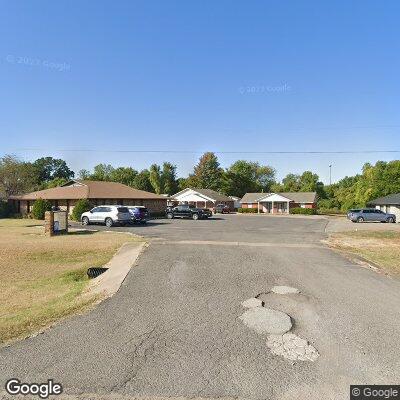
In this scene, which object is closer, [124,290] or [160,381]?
[160,381]

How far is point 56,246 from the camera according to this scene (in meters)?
18.7

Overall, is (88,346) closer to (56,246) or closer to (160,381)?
(160,381)

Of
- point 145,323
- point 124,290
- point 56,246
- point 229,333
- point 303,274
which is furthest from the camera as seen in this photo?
point 56,246

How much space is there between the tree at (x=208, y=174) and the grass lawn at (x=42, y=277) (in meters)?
72.6

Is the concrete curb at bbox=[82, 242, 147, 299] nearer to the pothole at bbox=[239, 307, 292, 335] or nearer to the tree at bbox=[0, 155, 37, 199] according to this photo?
the pothole at bbox=[239, 307, 292, 335]

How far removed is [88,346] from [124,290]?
3339 millimetres

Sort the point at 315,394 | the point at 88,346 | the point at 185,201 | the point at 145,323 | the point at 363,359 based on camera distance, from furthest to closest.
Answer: the point at 185,201 → the point at 145,323 → the point at 88,346 → the point at 363,359 → the point at 315,394

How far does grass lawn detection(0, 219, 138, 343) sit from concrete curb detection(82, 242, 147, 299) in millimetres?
385

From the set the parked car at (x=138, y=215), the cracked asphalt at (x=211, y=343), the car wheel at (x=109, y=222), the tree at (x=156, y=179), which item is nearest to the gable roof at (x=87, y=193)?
the parked car at (x=138, y=215)

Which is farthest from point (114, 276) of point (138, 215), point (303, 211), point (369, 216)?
point (303, 211)

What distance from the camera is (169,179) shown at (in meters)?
92.3

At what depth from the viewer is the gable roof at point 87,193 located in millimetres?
41881

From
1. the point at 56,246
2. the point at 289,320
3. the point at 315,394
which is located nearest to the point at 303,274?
the point at 289,320

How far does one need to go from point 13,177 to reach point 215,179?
49.6 metres
